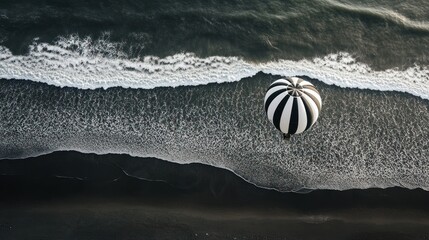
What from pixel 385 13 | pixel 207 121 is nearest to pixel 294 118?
pixel 207 121

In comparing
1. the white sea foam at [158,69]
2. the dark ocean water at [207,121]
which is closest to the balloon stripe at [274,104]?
the dark ocean water at [207,121]

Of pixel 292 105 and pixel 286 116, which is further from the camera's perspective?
pixel 286 116

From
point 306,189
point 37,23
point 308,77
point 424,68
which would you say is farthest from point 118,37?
point 424,68

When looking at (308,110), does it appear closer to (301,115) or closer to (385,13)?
(301,115)

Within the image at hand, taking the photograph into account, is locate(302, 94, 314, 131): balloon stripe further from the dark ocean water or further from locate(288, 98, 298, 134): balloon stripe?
the dark ocean water

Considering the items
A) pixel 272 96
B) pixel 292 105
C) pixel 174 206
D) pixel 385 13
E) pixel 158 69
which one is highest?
pixel 385 13

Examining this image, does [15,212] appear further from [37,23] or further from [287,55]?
[287,55]

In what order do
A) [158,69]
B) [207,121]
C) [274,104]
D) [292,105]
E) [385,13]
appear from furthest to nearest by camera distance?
1. [385,13]
2. [158,69]
3. [207,121]
4. [274,104]
5. [292,105]
